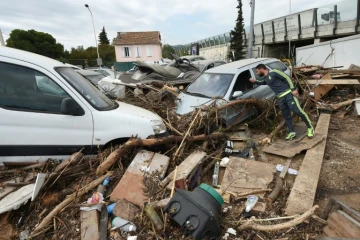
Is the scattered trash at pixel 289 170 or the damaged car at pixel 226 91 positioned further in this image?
the damaged car at pixel 226 91

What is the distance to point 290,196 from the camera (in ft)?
→ 9.46

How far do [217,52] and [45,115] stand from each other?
33.5 m

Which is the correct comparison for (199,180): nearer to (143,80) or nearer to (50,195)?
(50,195)

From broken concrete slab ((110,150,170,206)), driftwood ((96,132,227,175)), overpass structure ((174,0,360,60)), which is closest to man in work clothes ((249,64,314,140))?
driftwood ((96,132,227,175))

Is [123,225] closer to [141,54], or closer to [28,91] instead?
[28,91]

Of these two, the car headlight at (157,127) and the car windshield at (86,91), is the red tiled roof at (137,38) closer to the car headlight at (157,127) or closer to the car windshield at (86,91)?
the car windshield at (86,91)

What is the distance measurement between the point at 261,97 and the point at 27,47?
40997 mm

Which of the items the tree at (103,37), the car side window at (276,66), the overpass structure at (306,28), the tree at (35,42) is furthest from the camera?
the tree at (103,37)

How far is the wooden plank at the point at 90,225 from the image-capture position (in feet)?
7.66

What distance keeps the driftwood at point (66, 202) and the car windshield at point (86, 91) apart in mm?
1064

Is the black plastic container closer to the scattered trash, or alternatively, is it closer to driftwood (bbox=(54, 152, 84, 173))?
driftwood (bbox=(54, 152, 84, 173))

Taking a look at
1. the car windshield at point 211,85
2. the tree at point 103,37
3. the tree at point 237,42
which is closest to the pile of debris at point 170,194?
the car windshield at point 211,85

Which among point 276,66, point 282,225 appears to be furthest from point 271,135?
point 276,66

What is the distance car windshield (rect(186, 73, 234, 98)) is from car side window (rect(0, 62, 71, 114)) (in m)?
3.59
